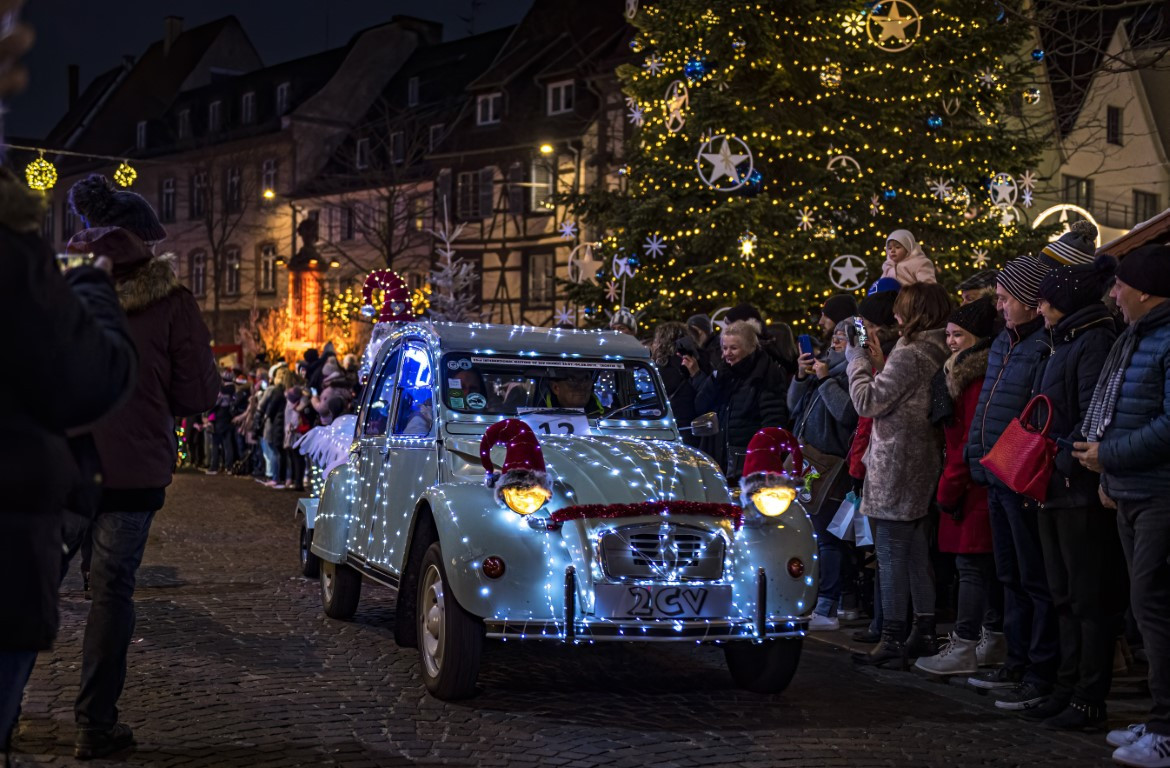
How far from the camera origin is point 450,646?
7.38 meters

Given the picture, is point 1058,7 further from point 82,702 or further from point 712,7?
point 712,7

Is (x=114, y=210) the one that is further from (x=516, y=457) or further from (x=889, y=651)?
(x=889, y=651)

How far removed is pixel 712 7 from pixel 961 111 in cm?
465

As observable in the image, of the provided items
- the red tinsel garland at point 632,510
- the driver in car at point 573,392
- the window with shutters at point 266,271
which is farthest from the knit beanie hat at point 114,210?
the window with shutters at point 266,271

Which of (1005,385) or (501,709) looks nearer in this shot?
(501,709)

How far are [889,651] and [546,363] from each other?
2.65 metres

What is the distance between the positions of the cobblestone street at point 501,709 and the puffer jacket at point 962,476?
83 centimetres

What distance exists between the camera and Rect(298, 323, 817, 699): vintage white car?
7.32 meters

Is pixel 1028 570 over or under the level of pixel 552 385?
under

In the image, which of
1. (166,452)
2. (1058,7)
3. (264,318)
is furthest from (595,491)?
(264,318)

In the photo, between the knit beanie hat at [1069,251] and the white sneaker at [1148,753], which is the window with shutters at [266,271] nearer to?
the knit beanie hat at [1069,251]

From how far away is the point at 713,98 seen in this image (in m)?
22.8

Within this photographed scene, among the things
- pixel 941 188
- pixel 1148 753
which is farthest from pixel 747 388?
pixel 941 188

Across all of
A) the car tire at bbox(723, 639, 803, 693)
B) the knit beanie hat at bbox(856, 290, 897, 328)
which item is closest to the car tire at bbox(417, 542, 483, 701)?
the car tire at bbox(723, 639, 803, 693)
